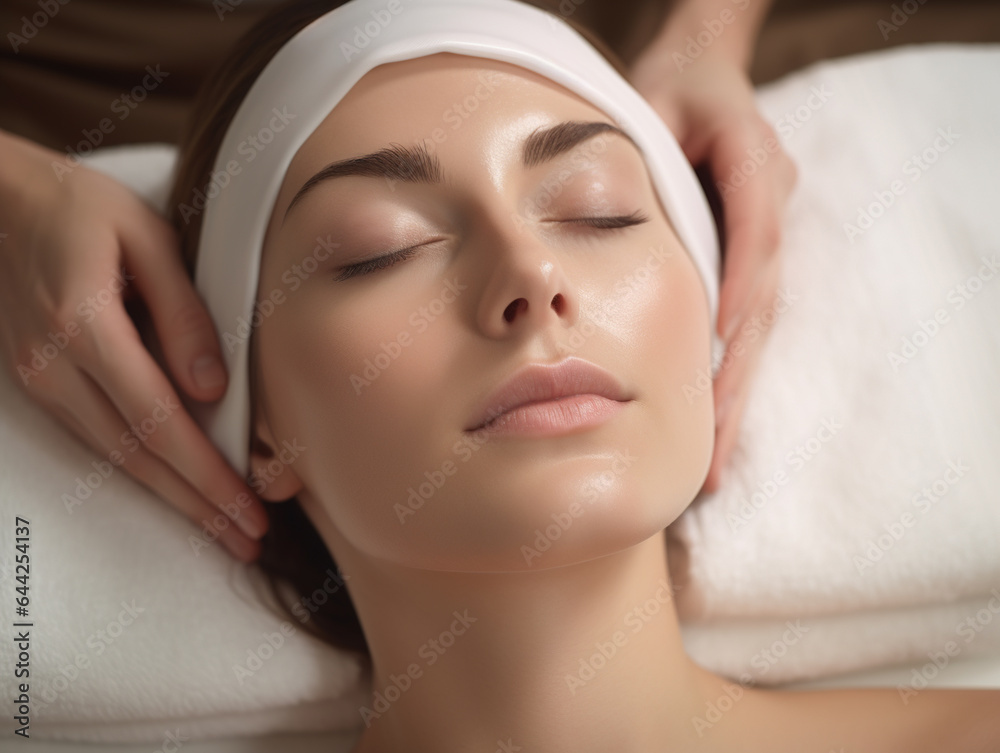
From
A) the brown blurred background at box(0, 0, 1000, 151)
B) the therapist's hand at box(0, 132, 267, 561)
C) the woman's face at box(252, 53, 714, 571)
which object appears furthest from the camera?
the brown blurred background at box(0, 0, 1000, 151)

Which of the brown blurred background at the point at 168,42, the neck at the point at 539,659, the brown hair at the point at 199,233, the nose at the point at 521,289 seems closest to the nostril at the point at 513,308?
the nose at the point at 521,289

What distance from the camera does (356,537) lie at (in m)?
1.09

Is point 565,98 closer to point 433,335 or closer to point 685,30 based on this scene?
point 433,335

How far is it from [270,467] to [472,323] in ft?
1.49

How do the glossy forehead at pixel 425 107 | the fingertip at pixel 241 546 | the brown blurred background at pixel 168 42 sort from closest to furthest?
1. the glossy forehead at pixel 425 107
2. the fingertip at pixel 241 546
3. the brown blurred background at pixel 168 42

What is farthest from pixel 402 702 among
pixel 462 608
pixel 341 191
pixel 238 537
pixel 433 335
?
pixel 341 191

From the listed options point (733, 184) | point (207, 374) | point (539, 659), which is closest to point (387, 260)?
point (207, 374)

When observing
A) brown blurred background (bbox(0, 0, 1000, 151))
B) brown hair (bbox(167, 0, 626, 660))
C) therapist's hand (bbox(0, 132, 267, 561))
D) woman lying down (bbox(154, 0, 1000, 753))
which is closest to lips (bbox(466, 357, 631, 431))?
woman lying down (bbox(154, 0, 1000, 753))

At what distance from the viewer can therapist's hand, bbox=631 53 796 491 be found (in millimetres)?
1394

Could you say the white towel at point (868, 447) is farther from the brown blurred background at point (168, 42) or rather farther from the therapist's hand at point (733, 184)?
the brown blurred background at point (168, 42)

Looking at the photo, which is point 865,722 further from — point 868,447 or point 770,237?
point 770,237

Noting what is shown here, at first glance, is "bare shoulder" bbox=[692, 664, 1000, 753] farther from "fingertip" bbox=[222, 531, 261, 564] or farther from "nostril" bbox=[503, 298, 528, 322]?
"fingertip" bbox=[222, 531, 261, 564]

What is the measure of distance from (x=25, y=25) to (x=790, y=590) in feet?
6.45

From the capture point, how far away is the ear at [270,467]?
1256 millimetres
